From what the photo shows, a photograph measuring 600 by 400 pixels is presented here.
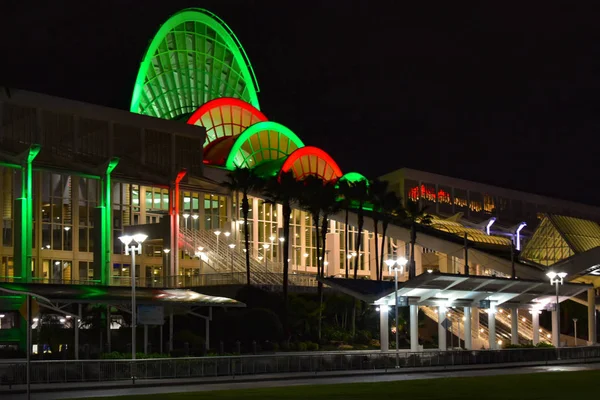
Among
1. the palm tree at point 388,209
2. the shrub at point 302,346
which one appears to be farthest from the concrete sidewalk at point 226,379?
the palm tree at point 388,209

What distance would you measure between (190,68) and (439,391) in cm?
8564

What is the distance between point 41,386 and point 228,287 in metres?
39.4

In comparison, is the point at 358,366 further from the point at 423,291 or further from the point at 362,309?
the point at 362,309

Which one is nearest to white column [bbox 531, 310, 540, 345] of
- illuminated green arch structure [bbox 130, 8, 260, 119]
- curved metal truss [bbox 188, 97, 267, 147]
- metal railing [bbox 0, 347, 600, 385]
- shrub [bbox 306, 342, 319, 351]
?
metal railing [bbox 0, 347, 600, 385]

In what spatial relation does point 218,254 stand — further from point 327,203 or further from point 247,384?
point 247,384

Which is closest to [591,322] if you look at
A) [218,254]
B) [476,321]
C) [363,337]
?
[476,321]

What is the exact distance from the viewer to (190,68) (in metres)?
113

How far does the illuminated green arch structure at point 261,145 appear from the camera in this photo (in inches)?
3890

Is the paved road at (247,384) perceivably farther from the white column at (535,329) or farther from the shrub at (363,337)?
the shrub at (363,337)

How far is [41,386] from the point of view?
1377 inches

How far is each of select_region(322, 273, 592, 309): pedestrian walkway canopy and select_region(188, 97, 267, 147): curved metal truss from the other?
45.7m

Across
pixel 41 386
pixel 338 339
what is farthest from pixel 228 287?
pixel 41 386

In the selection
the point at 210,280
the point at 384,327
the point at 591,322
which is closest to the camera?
the point at 384,327

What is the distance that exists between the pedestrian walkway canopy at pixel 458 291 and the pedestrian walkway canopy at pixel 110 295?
8.17 meters
